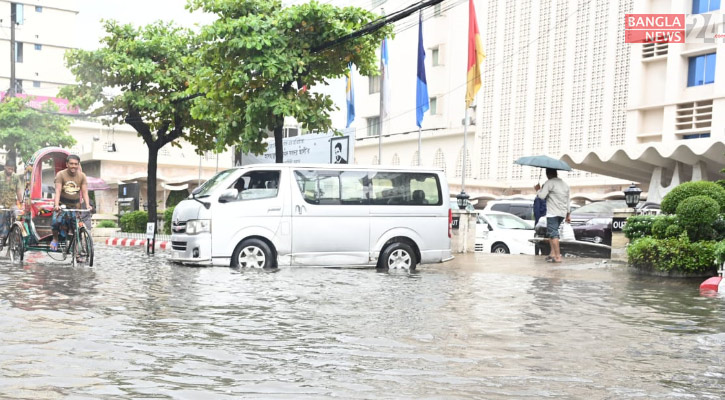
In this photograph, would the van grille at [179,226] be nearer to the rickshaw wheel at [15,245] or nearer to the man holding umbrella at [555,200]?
the rickshaw wheel at [15,245]

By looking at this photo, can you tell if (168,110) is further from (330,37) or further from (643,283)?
(643,283)

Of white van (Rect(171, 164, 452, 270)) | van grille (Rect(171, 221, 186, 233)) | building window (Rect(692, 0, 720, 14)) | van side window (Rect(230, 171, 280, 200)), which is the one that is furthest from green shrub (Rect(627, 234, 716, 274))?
building window (Rect(692, 0, 720, 14))

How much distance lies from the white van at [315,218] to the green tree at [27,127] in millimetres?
33863

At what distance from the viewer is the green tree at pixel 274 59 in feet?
69.3

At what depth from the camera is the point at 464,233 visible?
21766mm

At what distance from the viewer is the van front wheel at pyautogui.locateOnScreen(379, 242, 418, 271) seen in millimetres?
15188

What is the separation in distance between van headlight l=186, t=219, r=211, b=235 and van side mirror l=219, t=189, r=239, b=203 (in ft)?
1.36

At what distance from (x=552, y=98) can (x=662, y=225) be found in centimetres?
2977

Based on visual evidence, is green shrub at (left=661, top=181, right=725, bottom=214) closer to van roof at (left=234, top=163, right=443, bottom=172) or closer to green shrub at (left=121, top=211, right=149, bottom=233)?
van roof at (left=234, top=163, right=443, bottom=172)

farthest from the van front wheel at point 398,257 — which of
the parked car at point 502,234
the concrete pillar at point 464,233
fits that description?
the parked car at point 502,234

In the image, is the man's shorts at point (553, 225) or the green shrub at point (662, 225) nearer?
the green shrub at point (662, 225)

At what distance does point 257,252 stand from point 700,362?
8.99 meters

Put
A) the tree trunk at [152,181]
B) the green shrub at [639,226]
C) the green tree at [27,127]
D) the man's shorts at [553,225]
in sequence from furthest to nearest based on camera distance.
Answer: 1. the green tree at [27,127]
2. the tree trunk at [152,181]
3. the man's shorts at [553,225]
4. the green shrub at [639,226]

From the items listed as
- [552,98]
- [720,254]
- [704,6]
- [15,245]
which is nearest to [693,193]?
[720,254]
